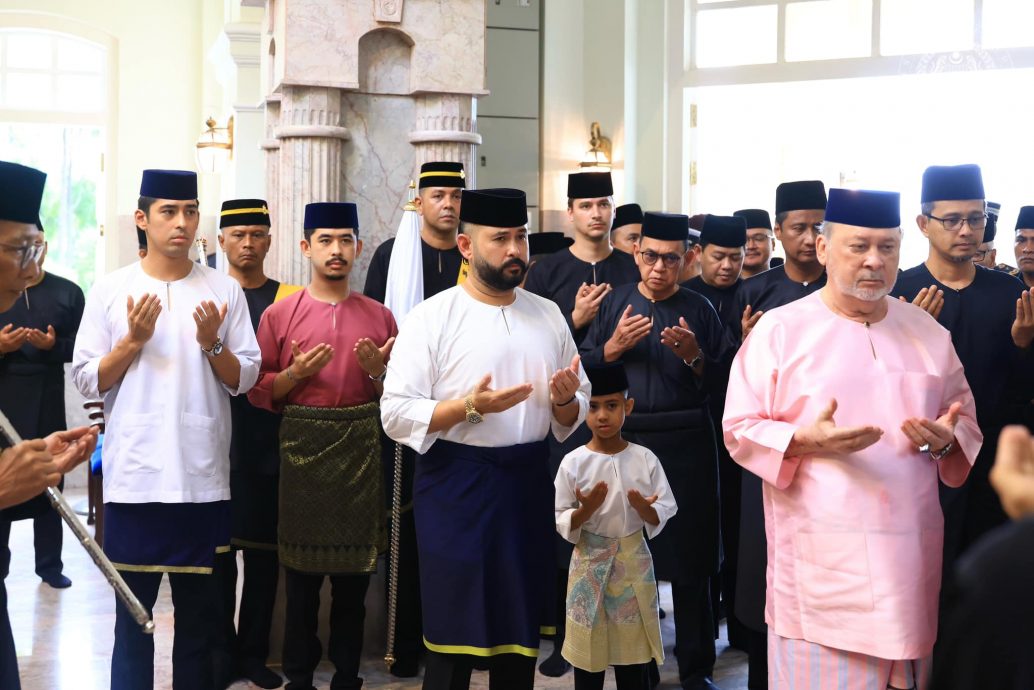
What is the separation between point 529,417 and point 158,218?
4.71 feet

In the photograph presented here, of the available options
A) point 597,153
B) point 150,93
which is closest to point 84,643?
point 597,153

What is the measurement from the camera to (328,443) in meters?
4.50

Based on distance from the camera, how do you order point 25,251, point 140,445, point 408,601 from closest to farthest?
point 25,251, point 140,445, point 408,601

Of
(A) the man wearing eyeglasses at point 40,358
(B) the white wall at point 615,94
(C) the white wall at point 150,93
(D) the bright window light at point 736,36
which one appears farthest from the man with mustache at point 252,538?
(C) the white wall at point 150,93

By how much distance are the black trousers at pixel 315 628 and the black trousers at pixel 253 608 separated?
227 millimetres

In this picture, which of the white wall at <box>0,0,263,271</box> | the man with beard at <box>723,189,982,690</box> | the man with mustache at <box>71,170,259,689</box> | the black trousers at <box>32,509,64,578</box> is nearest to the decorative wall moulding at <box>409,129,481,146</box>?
the man with mustache at <box>71,170,259,689</box>

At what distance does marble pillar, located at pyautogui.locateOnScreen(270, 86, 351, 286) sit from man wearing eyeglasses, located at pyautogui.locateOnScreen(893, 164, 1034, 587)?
253cm

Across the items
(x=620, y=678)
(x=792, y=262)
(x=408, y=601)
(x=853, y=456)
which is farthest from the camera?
(x=408, y=601)

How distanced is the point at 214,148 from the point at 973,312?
827 cm

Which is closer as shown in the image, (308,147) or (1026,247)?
(308,147)

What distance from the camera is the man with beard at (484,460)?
11.8 feet

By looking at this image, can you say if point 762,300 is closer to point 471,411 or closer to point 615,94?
point 471,411

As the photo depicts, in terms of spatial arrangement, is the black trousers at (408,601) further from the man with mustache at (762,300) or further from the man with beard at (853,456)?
the man with beard at (853,456)

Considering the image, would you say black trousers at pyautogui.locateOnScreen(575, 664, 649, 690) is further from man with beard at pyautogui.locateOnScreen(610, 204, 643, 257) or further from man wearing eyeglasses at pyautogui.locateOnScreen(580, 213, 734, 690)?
man with beard at pyautogui.locateOnScreen(610, 204, 643, 257)
